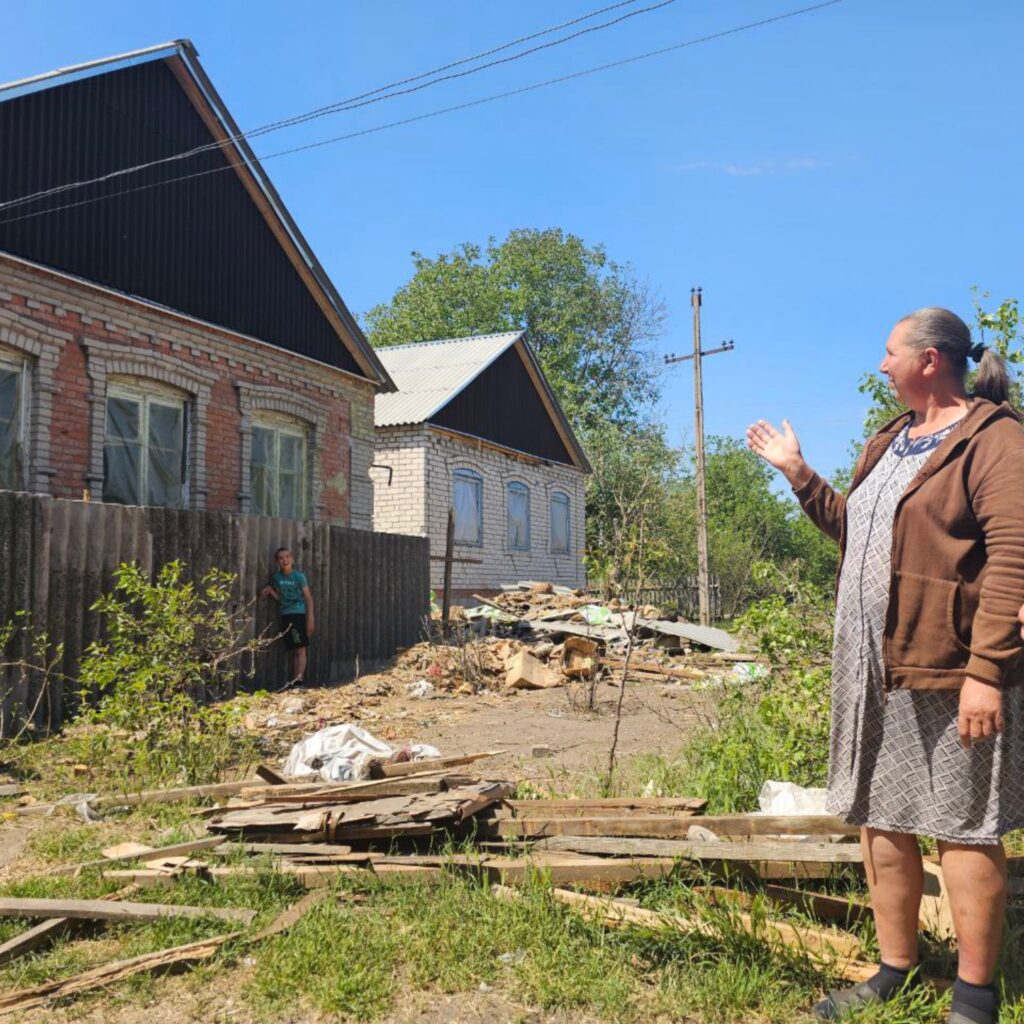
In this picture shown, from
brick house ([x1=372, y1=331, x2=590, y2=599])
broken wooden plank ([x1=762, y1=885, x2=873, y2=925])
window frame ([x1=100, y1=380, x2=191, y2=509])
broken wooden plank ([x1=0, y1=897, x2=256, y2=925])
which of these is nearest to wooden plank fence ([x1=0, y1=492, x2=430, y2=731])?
window frame ([x1=100, y1=380, x2=191, y2=509])

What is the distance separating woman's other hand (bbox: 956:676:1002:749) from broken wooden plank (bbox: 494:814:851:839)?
1316 mm

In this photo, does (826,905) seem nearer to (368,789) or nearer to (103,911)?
(368,789)

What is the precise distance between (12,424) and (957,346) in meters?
10.1

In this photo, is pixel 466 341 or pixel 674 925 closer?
pixel 674 925

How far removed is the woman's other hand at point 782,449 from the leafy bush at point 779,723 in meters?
1.91

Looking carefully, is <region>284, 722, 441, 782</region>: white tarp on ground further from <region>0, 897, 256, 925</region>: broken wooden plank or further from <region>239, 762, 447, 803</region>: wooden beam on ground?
<region>0, 897, 256, 925</region>: broken wooden plank

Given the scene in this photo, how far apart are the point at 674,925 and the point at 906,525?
1569 millimetres

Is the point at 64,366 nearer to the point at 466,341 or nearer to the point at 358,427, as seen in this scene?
the point at 358,427

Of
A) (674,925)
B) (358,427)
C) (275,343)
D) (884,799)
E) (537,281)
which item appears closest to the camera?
(884,799)

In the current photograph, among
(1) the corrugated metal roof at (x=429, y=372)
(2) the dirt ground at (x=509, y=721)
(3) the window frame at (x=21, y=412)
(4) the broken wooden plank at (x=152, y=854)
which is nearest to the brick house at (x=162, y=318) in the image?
(3) the window frame at (x=21, y=412)

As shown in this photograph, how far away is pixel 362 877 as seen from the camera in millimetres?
3678

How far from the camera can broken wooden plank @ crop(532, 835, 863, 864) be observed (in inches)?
131

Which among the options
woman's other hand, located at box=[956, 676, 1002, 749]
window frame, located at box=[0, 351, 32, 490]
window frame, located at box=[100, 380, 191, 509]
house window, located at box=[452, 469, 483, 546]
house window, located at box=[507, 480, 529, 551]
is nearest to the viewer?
woman's other hand, located at box=[956, 676, 1002, 749]

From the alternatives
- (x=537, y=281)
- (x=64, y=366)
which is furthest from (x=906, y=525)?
(x=537, y=281)
